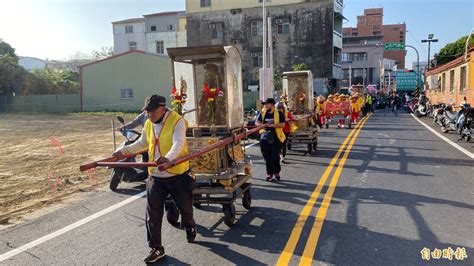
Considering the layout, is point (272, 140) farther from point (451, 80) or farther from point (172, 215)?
point (451, 80)

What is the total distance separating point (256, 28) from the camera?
49938 mm

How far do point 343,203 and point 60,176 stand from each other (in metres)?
6.82

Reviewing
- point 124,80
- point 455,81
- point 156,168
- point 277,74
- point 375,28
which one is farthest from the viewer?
point 375,28

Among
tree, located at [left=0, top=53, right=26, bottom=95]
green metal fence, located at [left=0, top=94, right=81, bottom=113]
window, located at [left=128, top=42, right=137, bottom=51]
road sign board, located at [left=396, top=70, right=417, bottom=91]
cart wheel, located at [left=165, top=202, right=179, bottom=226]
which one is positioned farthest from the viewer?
window, located at [left=128, top=42, right=137, bottom=51]

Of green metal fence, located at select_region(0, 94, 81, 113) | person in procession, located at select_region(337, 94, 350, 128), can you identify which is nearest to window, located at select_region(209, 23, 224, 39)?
green metal fence, located at select_region(0, 94, 81, 113)

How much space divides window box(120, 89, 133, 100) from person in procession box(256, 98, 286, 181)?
33951 mm

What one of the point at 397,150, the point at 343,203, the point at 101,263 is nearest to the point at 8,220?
the point at 101,263

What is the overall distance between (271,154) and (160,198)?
4.45 metres

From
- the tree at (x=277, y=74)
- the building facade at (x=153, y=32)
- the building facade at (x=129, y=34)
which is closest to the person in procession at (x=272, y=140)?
the tree at (x=277, y=74)

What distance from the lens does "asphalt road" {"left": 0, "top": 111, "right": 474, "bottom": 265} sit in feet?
16.7

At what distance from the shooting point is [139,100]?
41.1 m

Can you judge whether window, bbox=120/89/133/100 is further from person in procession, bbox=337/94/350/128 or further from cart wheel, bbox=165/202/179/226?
cart wheel, bbox=165/202/179/226

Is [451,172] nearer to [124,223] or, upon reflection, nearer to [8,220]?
[124,223]

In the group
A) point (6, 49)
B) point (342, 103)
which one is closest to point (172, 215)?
point (342, 103)
